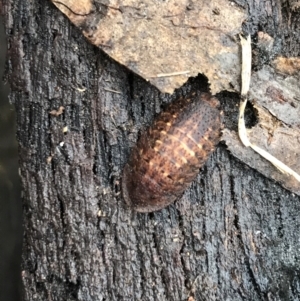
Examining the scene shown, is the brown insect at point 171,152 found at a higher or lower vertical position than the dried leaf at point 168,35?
lower

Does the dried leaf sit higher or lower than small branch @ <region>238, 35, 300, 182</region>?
higher

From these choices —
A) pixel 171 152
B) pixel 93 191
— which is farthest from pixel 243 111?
pixel 93 191

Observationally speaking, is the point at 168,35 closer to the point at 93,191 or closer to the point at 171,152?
the point at 171,152

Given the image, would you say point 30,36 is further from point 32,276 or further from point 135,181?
point 32,276

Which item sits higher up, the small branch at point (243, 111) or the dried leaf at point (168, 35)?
the dried leaf at point (168, 35)
